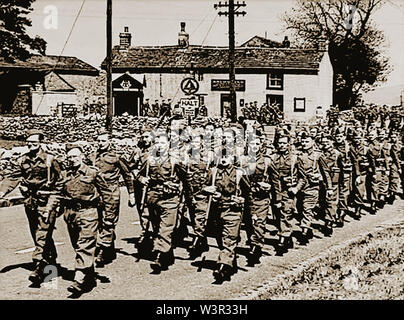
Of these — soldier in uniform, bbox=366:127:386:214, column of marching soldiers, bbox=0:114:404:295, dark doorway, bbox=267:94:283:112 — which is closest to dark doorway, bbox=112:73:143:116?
dark doorway, bbox=267:94:283:112

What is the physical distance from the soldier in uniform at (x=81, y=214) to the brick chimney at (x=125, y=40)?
43.4 meters

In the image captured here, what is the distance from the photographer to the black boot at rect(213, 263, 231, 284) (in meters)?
9.09

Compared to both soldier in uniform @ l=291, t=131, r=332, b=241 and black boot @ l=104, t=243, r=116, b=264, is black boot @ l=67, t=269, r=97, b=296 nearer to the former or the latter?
black boot @ l=104, t=243, r=116, b=264

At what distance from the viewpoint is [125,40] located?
5159 centimetres

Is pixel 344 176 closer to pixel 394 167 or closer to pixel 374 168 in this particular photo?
pixel 374 168

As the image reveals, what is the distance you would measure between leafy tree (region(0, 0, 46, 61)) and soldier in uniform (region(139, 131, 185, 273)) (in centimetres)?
701

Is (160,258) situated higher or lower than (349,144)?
lower

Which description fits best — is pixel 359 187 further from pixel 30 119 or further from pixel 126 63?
pixel 126 63

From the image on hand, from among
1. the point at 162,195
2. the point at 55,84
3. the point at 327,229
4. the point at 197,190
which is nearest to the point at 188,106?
the point at 327,229

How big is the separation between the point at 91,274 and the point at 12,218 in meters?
6.43
